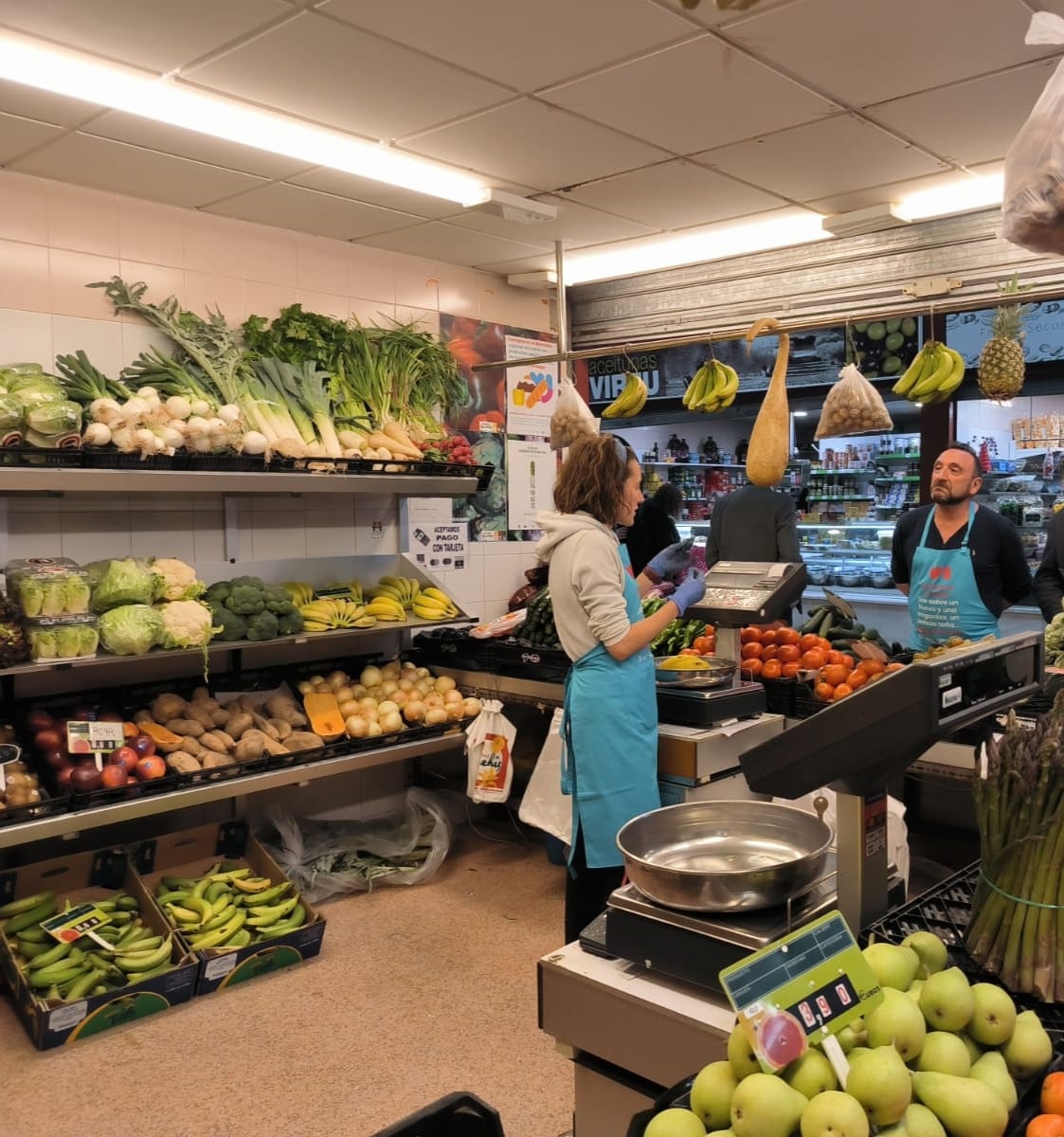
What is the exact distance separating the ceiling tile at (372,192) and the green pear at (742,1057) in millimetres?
3578

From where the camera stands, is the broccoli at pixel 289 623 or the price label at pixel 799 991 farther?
the broccoli at pixel 289 623

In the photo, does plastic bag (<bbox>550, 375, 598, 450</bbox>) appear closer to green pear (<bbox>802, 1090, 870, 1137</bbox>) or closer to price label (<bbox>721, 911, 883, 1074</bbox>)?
price label (<bbox>721, 911, 883, 1074</bbox>)

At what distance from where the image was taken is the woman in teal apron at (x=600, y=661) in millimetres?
3283

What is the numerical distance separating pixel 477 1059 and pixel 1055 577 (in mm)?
3128

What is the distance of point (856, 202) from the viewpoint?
15.5 ft

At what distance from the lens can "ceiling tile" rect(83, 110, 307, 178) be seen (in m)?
3.51

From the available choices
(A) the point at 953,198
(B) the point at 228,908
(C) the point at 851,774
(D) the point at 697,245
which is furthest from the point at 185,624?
(A) the point at 953,198

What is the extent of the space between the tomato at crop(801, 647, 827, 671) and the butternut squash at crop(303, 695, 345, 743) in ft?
6.38

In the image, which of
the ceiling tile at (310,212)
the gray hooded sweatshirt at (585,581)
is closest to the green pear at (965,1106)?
the gray hooded sweatshirt at (585,581)

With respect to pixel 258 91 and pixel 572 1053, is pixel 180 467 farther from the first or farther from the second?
pixel 572 1053

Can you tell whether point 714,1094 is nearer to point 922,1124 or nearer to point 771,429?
point 922,1124

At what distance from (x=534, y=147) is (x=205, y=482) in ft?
5.82

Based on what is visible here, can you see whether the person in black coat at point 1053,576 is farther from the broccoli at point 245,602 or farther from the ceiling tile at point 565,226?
the broccoli at point 245,602

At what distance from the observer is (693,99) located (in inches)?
135
